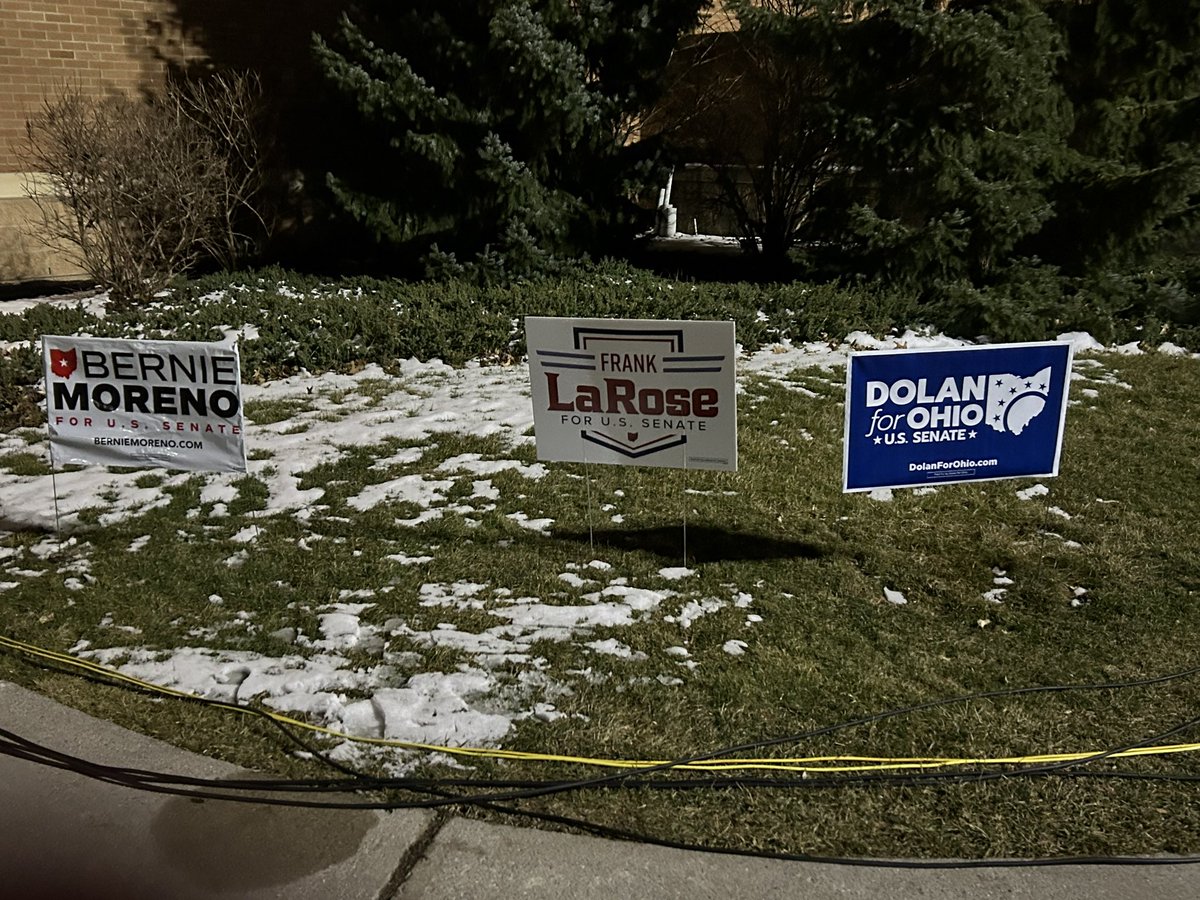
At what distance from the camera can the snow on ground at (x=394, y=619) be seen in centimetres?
415

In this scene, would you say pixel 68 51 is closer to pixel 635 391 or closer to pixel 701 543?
pixel 635 391

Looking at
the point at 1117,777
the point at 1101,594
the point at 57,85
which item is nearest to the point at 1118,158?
the point at 1101,594

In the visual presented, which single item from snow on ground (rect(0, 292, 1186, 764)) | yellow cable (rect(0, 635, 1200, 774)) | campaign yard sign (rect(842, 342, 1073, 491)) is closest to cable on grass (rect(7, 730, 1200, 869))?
yellow cable (rect(0, 635, 1200, 774))

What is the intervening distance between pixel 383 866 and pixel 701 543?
2.91 metres

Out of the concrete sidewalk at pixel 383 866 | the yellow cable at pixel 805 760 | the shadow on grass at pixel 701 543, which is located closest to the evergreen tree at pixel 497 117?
the shadow on grass at pixel 701 543

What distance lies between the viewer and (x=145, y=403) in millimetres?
5672

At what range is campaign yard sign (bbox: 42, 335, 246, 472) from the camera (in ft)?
18.3

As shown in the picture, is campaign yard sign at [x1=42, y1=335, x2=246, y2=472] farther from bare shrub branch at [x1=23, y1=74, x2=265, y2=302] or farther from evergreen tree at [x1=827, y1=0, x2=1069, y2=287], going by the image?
evergreen tree at [x1=827, y1=0, x2=1069, y2=287]

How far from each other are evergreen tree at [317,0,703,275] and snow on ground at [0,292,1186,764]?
14.8ft

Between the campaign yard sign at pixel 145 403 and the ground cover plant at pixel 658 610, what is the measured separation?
50 centimetres

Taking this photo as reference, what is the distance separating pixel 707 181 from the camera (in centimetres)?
1738

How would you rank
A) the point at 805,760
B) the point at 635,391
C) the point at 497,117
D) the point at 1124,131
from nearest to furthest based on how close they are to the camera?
the point at 805,760
the point at 635,391
the point at 1124,131
the point at 497,117

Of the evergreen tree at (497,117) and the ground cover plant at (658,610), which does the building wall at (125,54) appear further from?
the ground cover plant at (658,610)

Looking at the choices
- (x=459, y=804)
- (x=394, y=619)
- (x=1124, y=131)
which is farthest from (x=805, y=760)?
(x=1124, y=131)
